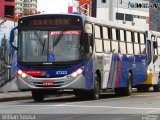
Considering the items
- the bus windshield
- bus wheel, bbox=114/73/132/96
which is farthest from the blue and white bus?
bus wheel, bbox=114/73/132/96

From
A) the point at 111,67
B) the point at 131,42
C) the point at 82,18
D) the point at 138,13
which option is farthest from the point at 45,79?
the point at 138,13

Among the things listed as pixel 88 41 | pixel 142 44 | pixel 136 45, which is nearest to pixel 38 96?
pixel 88 41

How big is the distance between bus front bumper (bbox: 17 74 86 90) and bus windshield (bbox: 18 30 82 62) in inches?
28.5

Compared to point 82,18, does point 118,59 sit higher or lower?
lower

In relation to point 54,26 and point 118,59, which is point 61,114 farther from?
point 118,59

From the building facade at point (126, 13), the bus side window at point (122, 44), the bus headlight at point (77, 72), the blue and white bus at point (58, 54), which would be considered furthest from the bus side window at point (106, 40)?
the building facade at point (126, 13)

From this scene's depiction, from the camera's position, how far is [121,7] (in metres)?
150

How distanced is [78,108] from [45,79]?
3821 mm

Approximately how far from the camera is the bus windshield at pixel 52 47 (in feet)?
74.3

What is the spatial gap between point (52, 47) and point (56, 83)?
1.37m

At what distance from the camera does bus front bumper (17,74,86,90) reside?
2258 centimetres

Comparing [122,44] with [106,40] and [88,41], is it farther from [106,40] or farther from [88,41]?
[88,41]

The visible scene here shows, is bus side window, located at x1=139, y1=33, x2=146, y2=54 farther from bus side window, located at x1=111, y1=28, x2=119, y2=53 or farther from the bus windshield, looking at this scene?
the bus windshield

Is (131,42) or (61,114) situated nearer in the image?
(61,114)
